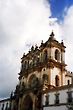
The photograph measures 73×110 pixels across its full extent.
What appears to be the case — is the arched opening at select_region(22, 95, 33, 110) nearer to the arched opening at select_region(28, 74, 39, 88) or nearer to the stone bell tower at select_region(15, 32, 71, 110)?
the stone bell tower at select_region(15, 32, 71, 110)

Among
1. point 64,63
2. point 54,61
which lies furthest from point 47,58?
point 64,63

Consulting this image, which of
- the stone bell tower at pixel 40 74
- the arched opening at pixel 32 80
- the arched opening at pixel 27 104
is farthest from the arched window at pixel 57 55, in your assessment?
the arched opening at pixel 27 104

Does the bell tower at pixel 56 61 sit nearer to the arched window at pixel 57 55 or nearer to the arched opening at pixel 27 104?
the arched window at pixel 57 55

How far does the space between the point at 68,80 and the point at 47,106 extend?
1458 cm

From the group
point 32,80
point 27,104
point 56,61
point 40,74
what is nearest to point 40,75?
point 40,74

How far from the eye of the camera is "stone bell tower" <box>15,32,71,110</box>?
46334 millimetres

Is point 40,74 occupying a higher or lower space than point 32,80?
higher

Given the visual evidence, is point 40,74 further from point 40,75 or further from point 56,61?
point 56,61

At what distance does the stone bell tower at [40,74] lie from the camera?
152 feet

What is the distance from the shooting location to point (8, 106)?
189 ft

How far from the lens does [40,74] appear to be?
50031mm

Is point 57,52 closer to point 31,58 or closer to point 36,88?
point 31,58

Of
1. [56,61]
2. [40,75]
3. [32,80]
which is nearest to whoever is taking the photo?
[40,75]

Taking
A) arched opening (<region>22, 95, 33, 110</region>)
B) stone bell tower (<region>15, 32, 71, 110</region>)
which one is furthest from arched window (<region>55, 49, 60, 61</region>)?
arched opening (<region>22, 95, 33, 110</region>)
